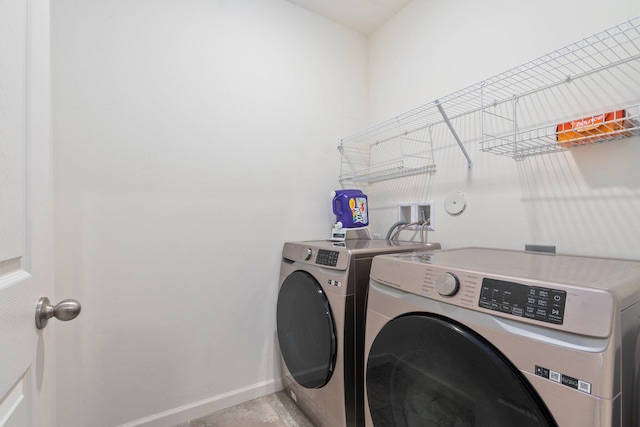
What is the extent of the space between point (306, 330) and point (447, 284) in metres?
0.94

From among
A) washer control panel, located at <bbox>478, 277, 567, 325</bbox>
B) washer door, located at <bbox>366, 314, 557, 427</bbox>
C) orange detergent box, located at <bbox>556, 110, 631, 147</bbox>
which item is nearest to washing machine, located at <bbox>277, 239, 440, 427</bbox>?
washer door, located at <bbox>366, 314, 557, 427</bbox>

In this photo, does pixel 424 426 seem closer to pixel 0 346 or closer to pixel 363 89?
pixel 0 346

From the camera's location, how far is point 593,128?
3.28ft

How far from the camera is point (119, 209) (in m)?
1.48

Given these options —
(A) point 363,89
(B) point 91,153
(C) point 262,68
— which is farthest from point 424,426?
(A) point 363,89

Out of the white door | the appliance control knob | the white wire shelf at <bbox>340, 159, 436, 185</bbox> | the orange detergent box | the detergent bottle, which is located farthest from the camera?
the detergent bottle

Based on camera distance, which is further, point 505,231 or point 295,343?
point 295,343

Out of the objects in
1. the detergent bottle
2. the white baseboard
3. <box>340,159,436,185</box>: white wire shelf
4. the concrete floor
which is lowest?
the concrete floor

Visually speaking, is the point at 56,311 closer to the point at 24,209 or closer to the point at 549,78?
the point at 24,209

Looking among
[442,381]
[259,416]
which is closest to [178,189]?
[259,416]

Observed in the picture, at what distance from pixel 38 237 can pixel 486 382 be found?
116 cm

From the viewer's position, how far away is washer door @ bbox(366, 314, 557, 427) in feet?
2.19

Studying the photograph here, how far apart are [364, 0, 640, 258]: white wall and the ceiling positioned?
93 mm

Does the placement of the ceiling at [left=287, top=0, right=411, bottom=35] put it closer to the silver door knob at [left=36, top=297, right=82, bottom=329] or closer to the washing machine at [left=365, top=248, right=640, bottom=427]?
the washing machine at [left=365, top=248, right=640, bottom=427]
